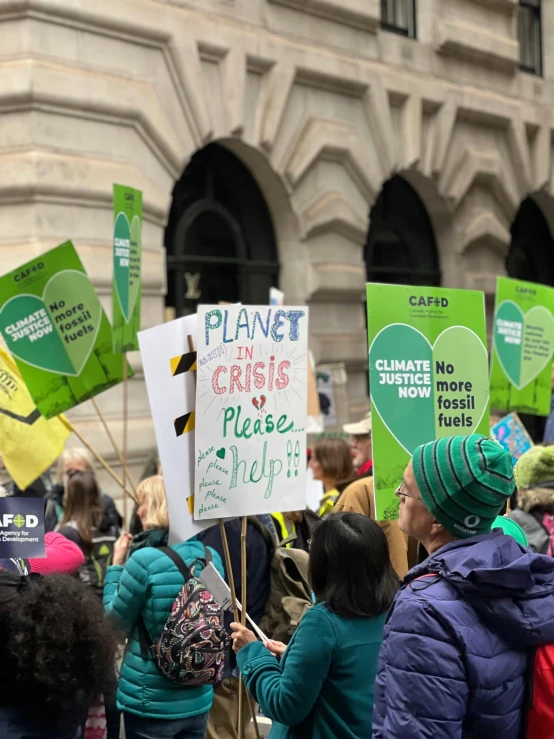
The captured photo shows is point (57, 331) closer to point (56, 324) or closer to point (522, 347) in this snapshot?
point (56, 324)

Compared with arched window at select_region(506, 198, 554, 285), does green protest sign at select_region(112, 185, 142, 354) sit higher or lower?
lower

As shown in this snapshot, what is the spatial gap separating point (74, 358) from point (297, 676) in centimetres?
372

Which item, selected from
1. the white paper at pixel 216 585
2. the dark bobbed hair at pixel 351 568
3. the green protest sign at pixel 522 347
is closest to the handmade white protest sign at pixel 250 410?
the white paper at pixel 216 585

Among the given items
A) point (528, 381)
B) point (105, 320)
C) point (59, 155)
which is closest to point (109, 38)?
point (59, 155)

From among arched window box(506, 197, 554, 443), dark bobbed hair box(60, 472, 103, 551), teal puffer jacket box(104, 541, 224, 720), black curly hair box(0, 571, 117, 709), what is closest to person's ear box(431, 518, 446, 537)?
black curly hair box(0, 571, 117, 709)

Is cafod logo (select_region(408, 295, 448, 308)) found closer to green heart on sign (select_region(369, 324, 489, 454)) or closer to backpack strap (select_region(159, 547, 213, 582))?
green heart on sign (select_region(369, 324, 489, 454))

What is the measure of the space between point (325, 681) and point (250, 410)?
4.08 ft

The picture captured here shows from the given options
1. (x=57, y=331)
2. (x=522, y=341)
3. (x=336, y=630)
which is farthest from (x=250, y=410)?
(x=522, y=341)

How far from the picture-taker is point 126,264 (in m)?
7.34

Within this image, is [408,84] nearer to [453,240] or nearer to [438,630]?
[453,240]

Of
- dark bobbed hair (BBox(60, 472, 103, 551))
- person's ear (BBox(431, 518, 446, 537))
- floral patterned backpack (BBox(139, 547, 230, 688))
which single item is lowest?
floral patterned backpack (BBox(139, 547, 230, 688))

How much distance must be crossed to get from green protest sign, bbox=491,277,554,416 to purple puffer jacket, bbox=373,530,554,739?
14.3 ft

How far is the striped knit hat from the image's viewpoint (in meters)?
2.61

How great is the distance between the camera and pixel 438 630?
2.42 m
